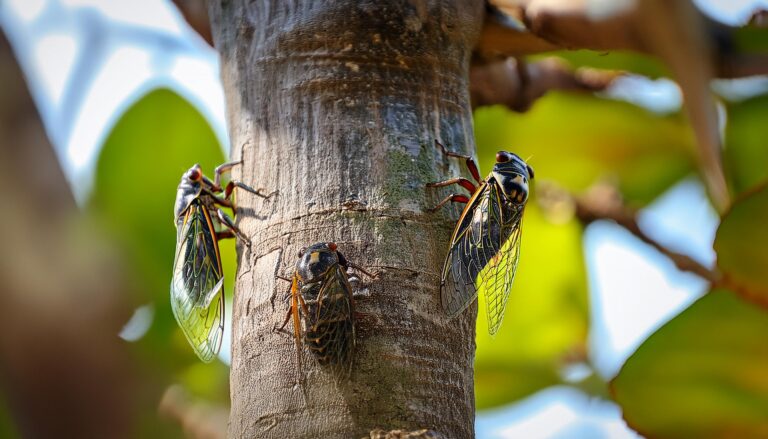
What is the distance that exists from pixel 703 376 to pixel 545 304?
3.22ft

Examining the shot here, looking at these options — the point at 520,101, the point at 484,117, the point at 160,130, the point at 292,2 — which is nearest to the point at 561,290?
the point at 484,117

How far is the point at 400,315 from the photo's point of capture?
3.67 feet

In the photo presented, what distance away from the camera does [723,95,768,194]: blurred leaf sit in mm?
2416

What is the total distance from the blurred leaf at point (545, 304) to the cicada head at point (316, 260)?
1430mm

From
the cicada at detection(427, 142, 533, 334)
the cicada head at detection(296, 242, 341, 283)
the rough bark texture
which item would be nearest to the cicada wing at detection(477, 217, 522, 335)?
the cicada at detection(427, 142, 533, 334)

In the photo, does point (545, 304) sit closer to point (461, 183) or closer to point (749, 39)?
point (461, 183)

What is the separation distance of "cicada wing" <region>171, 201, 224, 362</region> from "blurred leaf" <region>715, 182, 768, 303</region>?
2.75ft

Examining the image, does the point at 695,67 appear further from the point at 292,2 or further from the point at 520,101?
the point at 520,101

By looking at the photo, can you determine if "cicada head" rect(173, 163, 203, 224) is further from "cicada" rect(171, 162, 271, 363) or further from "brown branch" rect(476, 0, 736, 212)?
"brown branch" rect(476, 0, 736, 212)

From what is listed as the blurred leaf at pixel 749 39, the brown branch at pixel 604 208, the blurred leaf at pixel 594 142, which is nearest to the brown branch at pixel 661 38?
the blurred leaf at pixel 749 39

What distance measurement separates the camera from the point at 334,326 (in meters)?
1.10

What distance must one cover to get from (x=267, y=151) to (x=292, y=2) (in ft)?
0.70

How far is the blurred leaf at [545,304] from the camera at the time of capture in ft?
8.44

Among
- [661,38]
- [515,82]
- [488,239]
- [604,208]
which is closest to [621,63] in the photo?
[604,208]
